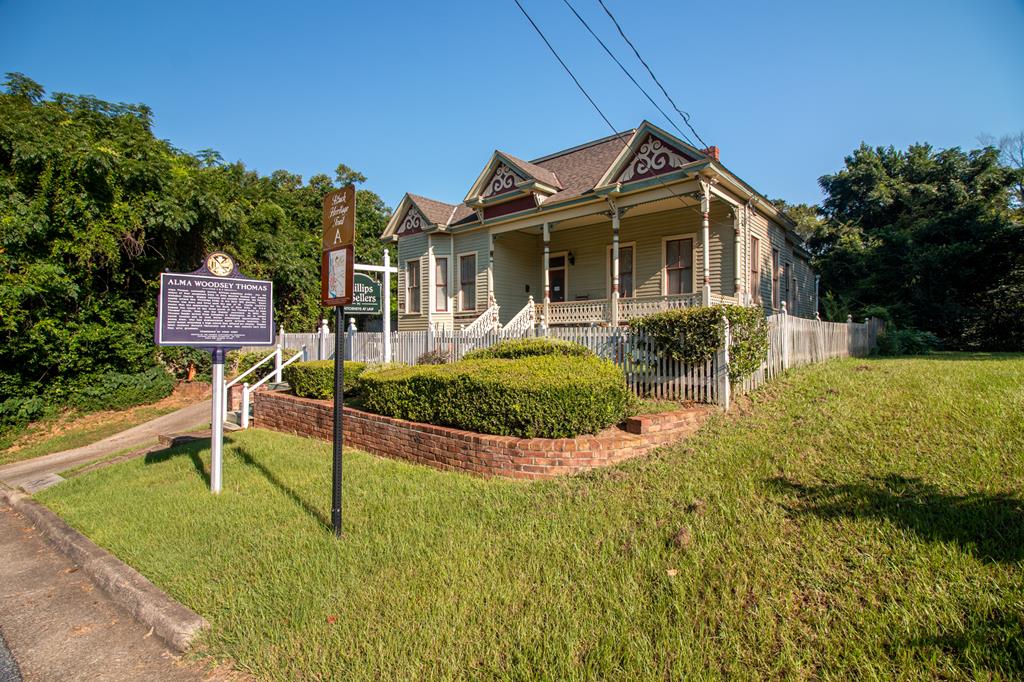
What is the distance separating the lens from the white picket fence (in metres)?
7.84

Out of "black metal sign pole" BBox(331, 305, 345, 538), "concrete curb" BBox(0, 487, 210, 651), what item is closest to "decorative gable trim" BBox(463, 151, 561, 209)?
"black metal sign pole" BBox(331, 305, 345, 538)

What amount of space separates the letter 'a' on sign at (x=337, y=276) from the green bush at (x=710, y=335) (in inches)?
204

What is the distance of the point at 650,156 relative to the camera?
536 inches

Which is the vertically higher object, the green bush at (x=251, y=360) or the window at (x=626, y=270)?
the window at (x=626, y=270)

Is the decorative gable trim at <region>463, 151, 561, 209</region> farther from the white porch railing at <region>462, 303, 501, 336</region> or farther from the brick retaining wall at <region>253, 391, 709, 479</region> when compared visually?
the brick retaining wall at <region>253, 391, 709, 479</region>

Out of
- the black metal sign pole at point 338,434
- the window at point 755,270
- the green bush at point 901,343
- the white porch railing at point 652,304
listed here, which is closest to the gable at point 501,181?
the white porch railing at point 652,304

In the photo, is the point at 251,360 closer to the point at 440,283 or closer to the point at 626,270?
the point at 440,283

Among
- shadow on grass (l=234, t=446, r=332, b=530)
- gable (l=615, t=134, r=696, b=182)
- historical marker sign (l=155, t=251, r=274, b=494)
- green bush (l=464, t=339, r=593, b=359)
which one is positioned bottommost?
shadow on grass (l=234, t=446, r=332, b=530)

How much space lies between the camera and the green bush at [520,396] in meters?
6.14

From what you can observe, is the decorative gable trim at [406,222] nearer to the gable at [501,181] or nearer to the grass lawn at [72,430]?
the gable at [501,181]

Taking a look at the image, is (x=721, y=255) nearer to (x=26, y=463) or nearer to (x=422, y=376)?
(x=422, y=376)

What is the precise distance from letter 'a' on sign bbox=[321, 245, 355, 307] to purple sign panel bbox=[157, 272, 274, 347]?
2709mm

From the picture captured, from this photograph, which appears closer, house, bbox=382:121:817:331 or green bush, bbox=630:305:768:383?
green bush, bbox=630:305:768:383

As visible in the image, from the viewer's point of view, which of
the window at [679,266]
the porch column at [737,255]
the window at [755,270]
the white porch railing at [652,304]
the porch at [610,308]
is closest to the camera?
the white porch railing at [652,304]
